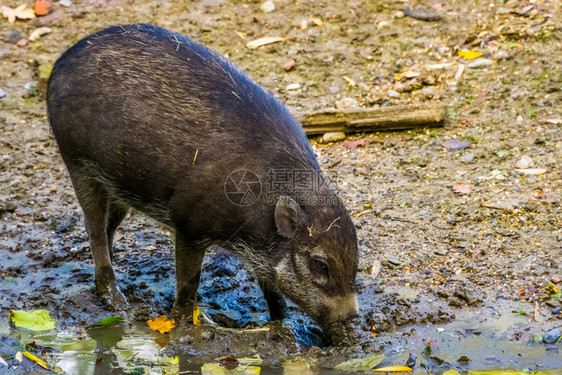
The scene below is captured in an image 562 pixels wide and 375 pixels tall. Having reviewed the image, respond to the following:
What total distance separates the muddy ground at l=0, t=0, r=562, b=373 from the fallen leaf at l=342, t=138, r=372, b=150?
4 centimetres

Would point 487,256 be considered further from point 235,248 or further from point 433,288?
point 235,248

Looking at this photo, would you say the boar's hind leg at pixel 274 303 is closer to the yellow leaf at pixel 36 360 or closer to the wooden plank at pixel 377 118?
the yellow leaf at pixel 36 360

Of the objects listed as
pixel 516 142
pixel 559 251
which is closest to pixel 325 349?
pixel 559 251

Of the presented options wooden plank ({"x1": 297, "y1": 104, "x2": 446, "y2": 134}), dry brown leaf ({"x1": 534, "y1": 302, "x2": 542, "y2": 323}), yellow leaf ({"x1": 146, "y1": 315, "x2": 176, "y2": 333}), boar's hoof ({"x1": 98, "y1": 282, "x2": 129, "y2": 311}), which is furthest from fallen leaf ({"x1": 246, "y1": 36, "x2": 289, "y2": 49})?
dry brown leaf ({"x1": 534, "y1": 302, "x2": 542, "y2": 323})

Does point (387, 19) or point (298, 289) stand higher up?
point (387, 19)

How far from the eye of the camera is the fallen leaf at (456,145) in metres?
7.52

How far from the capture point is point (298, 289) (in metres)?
5.20

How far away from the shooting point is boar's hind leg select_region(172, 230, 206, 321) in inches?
214

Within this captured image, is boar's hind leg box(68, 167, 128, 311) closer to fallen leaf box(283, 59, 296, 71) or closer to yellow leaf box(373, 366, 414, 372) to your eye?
yellow leaf box(373, 366, 414, 372)

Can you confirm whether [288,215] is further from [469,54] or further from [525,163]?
[469,54]

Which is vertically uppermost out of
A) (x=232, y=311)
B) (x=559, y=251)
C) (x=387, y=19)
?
(x=387, y=19)

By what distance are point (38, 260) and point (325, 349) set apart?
2822 mm

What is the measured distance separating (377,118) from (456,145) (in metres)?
0.91

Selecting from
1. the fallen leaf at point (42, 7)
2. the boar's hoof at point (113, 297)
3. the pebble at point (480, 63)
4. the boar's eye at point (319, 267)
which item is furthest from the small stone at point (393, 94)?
the fallen leaf at point (42, 7)
